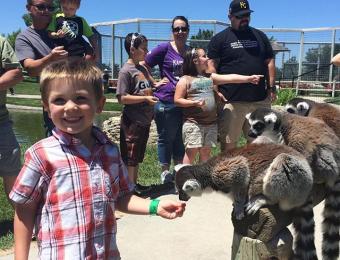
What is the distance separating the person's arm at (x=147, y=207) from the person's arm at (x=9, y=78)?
Result: 1.77 metres

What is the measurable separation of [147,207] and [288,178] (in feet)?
2.31

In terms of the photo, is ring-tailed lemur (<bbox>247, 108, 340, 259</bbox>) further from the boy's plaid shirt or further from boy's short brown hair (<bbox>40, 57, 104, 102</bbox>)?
→ boy's short brown hair (<bbox>40, 57, 104, 102</bbox>)

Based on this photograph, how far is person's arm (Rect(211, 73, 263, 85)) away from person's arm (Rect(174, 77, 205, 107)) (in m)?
0.26

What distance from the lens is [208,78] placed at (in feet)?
14.6

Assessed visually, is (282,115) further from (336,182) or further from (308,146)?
(336,182)

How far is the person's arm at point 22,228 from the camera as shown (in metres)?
1.64

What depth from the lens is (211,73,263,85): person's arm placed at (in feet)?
13.4

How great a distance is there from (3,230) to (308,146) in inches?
105

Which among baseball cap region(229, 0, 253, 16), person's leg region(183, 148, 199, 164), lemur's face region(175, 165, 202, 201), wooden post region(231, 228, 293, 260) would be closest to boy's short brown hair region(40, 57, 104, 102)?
lemur's face region(175, 165, 202, 201)

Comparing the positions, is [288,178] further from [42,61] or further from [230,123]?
[230,123]

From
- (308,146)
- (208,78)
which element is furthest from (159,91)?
(308,146)

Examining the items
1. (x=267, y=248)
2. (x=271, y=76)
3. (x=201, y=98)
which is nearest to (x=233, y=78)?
(x=201, y=98)

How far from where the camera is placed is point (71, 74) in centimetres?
164

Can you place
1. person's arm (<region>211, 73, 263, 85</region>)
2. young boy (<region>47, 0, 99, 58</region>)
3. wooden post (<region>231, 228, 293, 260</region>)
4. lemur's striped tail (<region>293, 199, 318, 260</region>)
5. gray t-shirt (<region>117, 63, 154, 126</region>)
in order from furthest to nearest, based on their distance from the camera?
gray t-shirt (<region>117, 63, 154, 126</region>) → person's arm (<region>211, 73, 263, 85</region>) → young boy (<region>47, 0, 99, 58</region>) → lemur's striped tail (<region>293, 199, 318, 260</region>) → wooden post (<region>231, 228, 293, 260</region>)
